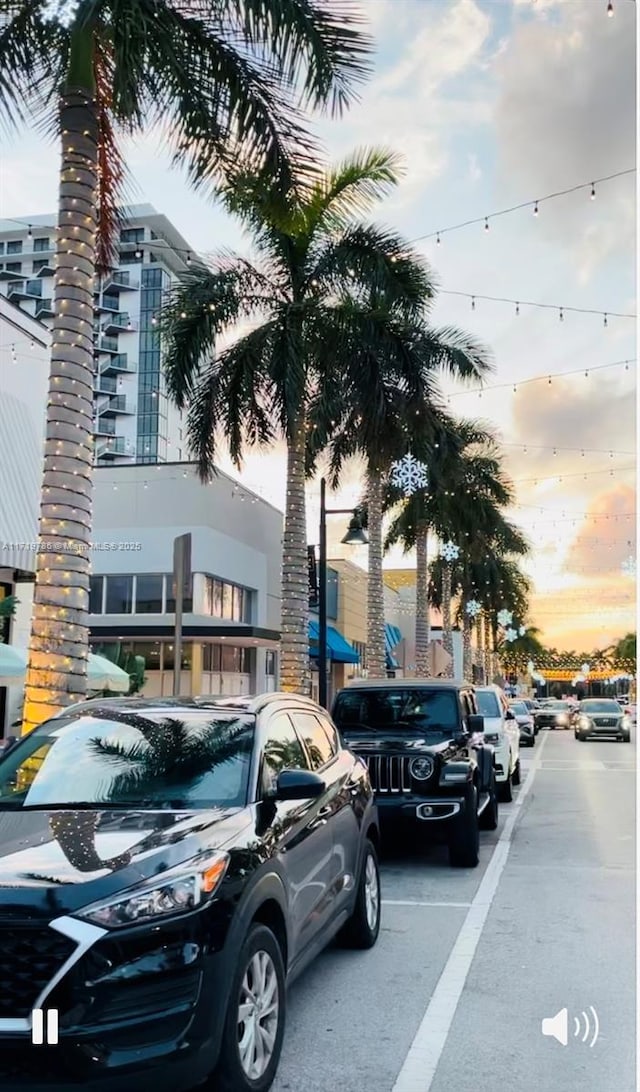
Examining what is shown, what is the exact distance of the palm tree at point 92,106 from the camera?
927 cm

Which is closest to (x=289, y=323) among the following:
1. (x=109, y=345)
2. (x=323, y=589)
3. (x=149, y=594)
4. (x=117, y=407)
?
(x=323, y=589)

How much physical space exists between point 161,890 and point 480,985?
3.06m

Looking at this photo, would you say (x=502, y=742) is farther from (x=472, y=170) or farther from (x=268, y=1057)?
(x=268, y=1057)

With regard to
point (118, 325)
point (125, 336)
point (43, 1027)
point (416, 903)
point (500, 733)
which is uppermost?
point (118, 325)

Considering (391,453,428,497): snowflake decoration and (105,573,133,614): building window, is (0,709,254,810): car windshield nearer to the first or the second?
(391,453,428,497): snowflake decoration

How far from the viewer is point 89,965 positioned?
11.6 ft

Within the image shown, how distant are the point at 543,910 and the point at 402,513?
92.8ft

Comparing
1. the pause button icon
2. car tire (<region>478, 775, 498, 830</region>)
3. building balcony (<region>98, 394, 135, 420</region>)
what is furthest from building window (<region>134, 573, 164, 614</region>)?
building balcony (<region>98, 394, 135, 420</region>)

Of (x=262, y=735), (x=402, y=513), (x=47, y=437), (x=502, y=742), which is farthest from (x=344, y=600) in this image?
(x=262, y=735)

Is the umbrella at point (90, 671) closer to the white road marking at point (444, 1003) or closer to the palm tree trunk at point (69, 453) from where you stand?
the palm tree trunk at point (69, 453)

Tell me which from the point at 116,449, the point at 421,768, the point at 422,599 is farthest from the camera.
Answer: the point at 116,449

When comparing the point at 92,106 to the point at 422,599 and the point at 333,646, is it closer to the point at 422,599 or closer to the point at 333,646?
the point at 422,599

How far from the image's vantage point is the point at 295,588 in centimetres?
1683

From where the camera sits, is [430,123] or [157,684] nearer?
[430,123]
